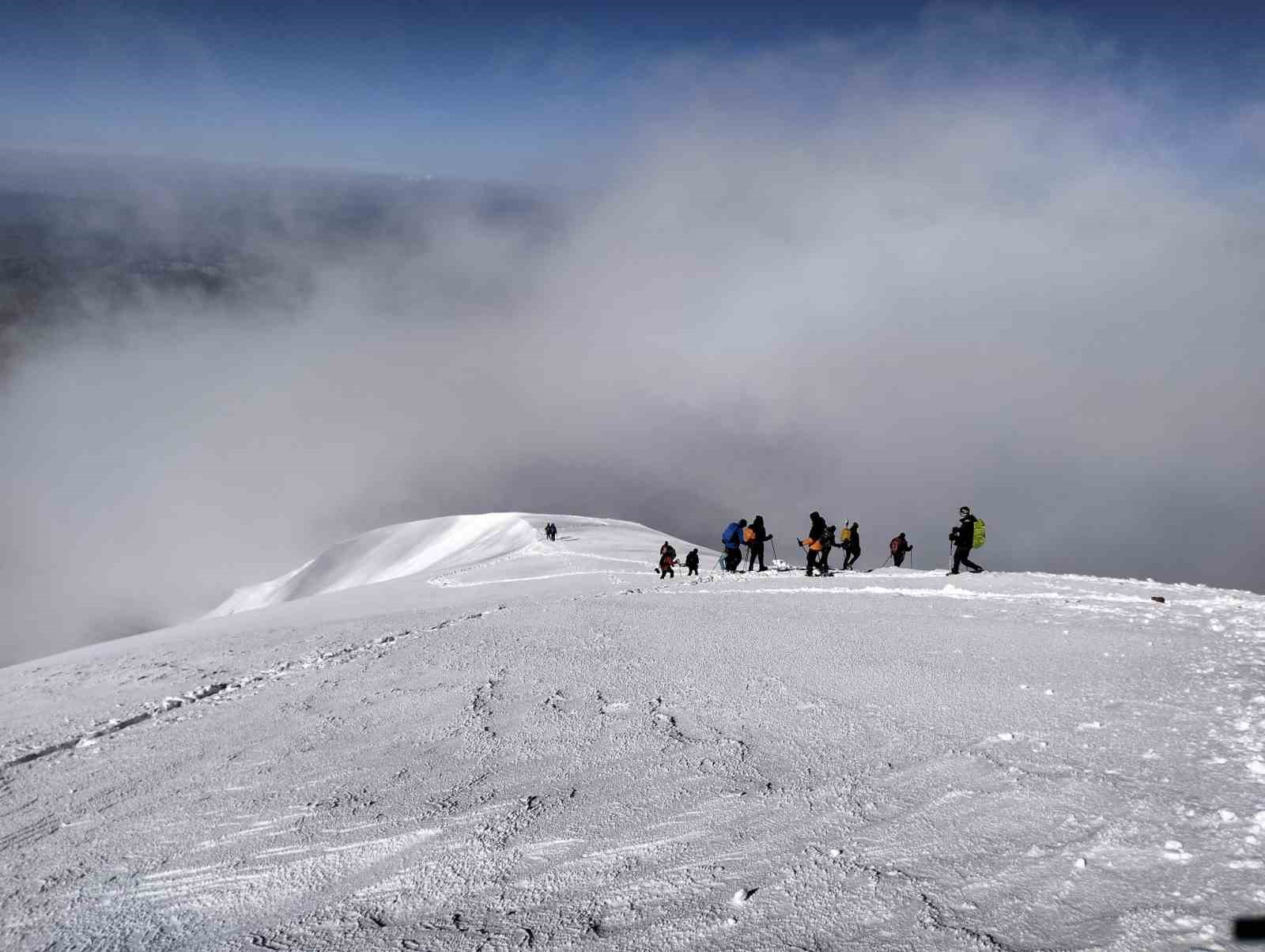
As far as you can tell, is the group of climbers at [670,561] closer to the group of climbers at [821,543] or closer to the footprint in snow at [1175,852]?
the group of climbers at [821,543]

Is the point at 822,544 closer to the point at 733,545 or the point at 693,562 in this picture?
the point at 733,545

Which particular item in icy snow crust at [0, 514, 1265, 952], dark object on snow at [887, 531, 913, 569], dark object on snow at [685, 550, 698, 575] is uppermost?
dark object on snow at [887, 531, 913, 569]

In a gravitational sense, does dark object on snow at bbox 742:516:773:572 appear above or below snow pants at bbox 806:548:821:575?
above

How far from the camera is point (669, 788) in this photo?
603cm

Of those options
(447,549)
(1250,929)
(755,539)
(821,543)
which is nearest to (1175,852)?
(1250,929)

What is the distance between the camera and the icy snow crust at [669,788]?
14.2ft

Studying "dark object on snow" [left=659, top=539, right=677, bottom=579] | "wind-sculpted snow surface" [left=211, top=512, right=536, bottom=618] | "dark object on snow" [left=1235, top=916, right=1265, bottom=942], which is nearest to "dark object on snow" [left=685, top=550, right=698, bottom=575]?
"dark object on snow" [left=659, top=539, right=677, bottom=579]

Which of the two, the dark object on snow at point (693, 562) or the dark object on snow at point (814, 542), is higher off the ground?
the dark object on snow at point (814, 542)

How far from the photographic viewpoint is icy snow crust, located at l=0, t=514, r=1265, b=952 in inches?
170

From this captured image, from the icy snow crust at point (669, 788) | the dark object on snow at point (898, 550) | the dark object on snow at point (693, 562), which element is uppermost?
the dark object on snow at point (898, 550)

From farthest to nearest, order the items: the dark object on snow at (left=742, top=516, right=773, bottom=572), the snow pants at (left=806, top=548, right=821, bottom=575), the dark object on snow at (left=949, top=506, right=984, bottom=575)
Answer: the dark object on snow at (left=742, top=516, right=773, bottom=572)
the snow pants at (left=806, top=548, right=821, bottom=575)
the dark object on snow at (left=949, top=506, right=984, bottom=575)

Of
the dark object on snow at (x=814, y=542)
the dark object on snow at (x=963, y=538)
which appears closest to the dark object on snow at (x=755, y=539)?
the dark object on snow at (x=814, y=542)

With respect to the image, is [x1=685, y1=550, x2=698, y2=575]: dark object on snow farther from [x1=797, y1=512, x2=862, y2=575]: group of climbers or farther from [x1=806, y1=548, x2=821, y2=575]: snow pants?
[x1=806, y1=548, x2=821, y2=575]: snow pants

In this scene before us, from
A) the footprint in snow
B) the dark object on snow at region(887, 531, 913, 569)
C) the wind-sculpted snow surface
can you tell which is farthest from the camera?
the wind-sculpted snow surface
